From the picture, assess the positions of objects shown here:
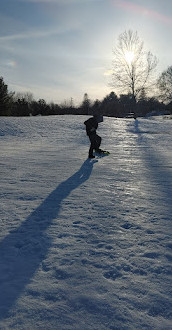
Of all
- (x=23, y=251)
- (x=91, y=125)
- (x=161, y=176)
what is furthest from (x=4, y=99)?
(x=23, y=251)

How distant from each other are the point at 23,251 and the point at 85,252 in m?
0.74

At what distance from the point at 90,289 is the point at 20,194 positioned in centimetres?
295

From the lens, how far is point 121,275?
2.55 m

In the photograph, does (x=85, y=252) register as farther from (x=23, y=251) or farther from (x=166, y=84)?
(x=166, y=84)

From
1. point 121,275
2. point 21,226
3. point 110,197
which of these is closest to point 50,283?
point 121,275

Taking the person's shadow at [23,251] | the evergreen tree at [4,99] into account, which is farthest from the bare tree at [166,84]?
the person's shadow at [23,251]

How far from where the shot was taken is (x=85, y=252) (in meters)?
2.96

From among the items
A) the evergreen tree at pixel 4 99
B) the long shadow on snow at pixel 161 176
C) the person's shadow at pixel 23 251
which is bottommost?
the person's shadow at pixel 23 251

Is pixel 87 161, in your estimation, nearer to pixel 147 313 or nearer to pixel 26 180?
pixel 26 180

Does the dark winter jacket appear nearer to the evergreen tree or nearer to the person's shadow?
the person's shadow

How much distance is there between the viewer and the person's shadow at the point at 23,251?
2.33m

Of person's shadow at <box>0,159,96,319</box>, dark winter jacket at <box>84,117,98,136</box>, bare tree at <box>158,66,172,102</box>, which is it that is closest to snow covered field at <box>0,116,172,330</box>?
person's shadow at <box>0,159,96,319</box>

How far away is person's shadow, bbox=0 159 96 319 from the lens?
2.33 meters

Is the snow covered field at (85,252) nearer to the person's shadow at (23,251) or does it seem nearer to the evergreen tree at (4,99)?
the person's shadow at (23,251)
